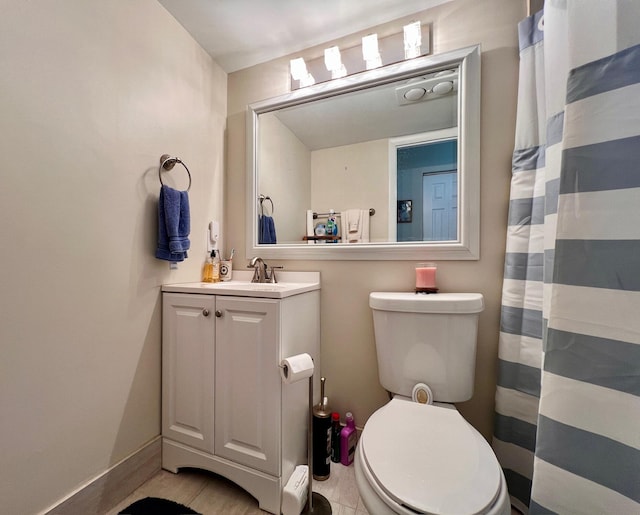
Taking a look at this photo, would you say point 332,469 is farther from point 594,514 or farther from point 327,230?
point 327,230

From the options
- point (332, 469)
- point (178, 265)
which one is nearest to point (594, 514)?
point (332, 469)

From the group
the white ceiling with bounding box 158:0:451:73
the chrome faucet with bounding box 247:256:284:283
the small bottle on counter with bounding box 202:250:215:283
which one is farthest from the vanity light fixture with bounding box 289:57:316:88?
the small bottle on counter with bounding box 202:250:215:283

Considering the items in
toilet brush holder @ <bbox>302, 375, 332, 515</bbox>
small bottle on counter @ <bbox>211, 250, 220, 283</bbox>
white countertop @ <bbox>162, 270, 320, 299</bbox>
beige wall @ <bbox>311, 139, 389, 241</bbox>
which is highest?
Result: beige wall @ <bbox>311, 139, 389, 241</bbox>

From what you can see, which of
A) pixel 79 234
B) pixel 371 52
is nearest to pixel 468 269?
pixel 371 52

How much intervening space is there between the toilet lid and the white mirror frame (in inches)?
26.1

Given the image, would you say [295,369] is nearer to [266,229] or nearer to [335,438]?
[335,438]

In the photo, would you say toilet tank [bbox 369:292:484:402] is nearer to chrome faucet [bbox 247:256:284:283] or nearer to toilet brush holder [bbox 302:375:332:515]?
toilet brush holder [bbox 302:375:332:515]

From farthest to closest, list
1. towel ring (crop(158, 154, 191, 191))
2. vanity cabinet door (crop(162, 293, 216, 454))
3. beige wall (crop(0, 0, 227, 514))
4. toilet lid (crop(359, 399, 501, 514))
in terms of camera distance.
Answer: towel ring (crop(158, 154, 191, 191)), vanity cabinet door (crop(162, 293, 216, 454)), beige wall (crop(0, 0, 227, 514)), toilet lid (crop(359, 399, 501, 514))

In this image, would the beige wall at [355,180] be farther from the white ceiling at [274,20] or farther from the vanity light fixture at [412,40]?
the white ceiling at [274,20]

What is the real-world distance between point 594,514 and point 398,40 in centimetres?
178

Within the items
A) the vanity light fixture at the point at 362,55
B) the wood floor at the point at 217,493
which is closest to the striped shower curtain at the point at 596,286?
the wood floor at the point at 217,493

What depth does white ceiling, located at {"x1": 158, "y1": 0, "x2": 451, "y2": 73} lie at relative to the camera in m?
1.27

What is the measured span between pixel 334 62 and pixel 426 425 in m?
1.72

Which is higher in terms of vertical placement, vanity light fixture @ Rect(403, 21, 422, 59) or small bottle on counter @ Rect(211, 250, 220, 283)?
vanity light fixture @ Rect(403, 21, 422, 59)
